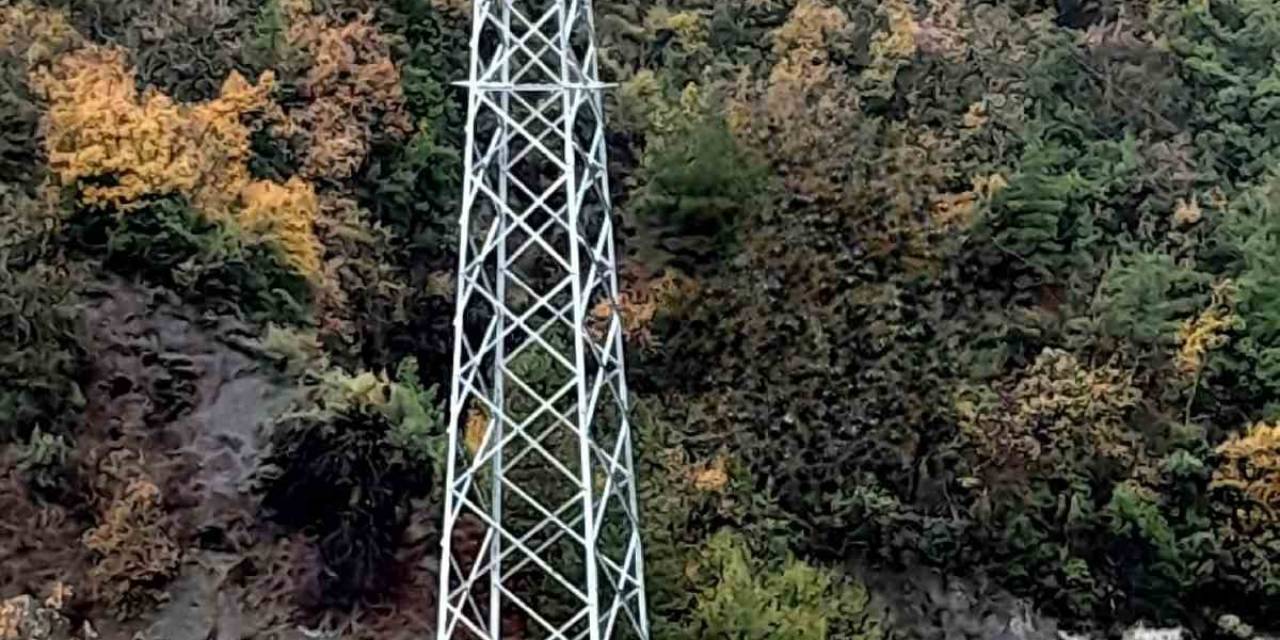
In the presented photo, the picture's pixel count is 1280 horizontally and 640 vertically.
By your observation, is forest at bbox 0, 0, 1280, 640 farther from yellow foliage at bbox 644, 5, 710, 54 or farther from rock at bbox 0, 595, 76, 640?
yellow foliage at bbox 644, 5, 710, 54

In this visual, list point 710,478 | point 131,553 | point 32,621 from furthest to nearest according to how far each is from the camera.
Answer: point 710,478, point 131,553, point 32,621

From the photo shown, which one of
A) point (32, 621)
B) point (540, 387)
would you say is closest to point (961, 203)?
point (540, 387)

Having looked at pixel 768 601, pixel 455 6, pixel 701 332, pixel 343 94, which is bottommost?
pixel 768 601

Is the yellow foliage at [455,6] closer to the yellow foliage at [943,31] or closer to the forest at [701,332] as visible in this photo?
the forest at [701,332]

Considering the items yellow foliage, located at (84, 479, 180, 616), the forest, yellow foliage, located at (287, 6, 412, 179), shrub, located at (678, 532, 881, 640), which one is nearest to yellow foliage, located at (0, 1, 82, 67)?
the forest

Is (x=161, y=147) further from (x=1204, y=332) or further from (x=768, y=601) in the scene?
(x=1204, y=332)

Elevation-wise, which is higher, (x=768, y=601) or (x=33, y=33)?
(x=33, y=33)

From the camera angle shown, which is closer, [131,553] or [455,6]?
[131,553]
